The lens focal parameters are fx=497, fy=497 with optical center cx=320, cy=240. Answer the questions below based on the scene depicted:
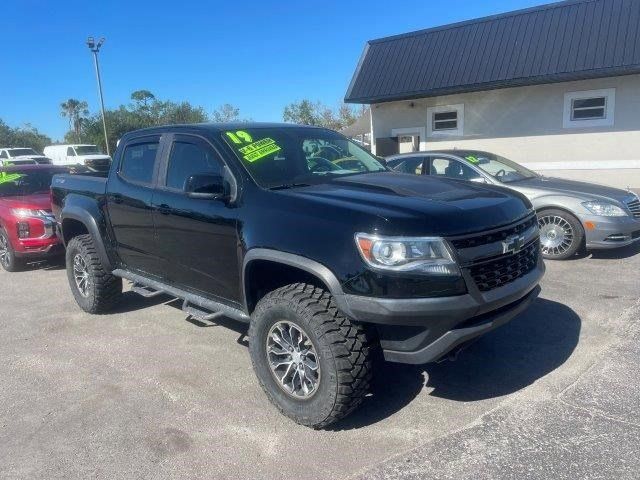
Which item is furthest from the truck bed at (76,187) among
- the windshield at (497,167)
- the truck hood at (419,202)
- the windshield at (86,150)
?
the windshield at (86,150)

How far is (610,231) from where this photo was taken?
6508 millimetres

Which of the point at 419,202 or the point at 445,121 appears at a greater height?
the point at 445,121

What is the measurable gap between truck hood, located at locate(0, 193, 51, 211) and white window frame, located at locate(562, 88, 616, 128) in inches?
510

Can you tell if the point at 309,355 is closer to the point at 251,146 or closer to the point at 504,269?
the point at 504,269

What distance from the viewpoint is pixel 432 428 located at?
3125mm

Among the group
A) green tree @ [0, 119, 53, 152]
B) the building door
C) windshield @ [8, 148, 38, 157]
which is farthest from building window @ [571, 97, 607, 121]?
green tree @ [0, 119, 53, 152]

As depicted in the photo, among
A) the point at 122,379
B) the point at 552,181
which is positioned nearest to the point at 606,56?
the point at 552,181

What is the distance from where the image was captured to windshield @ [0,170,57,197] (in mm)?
8297

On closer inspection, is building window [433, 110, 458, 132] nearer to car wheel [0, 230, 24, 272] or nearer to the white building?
the white building

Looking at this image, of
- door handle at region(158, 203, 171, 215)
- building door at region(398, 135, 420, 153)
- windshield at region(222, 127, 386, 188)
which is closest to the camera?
windshield at region(222, 127, 386, 188)

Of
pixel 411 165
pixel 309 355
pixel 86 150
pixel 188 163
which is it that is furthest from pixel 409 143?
pixel 86 150

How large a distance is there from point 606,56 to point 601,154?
256 cm

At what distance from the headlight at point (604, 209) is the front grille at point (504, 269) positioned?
12.1 feet

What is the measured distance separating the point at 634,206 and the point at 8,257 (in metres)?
9.29
